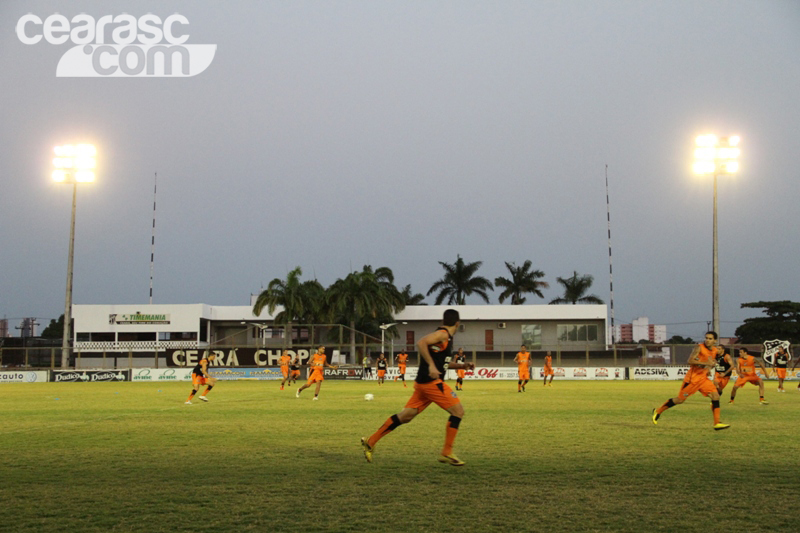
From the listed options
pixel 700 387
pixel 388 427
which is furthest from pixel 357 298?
pixel 388 427

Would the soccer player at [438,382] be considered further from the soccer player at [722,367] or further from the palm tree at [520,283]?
the palm tree at [520,283]

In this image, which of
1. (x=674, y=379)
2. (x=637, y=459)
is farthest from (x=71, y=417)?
(x=674, y=379)

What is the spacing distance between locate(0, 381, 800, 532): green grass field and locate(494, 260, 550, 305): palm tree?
70.9 m

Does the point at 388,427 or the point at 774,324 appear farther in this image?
the point at 774,324

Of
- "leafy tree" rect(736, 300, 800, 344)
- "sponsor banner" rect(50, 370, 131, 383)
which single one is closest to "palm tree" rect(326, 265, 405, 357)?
"sponsor banner" rect(50, 370, 131, 383)

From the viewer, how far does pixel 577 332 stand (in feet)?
249

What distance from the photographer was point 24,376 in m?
48.9

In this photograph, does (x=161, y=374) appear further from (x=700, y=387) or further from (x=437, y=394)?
(x=437, y=394)

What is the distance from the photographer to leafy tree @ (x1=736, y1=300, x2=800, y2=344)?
83.8 meters

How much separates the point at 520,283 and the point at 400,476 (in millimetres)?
80327

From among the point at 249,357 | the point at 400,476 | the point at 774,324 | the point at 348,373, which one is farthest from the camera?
the point at 774,324

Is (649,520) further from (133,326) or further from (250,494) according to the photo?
(133,326)

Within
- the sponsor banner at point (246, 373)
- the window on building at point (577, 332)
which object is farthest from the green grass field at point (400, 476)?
the window on building at point (577, 332)

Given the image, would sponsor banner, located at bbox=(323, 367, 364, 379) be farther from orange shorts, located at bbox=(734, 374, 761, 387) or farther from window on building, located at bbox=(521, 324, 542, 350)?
orange shorts, located at bbox=(734, 374, 761, 387)
